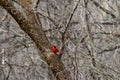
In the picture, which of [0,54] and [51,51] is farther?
[0,54]

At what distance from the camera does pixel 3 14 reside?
284 centimetres

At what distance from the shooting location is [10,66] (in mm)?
2842

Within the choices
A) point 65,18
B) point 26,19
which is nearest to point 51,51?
point 26,19

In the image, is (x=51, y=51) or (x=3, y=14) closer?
(x=51, y=51)

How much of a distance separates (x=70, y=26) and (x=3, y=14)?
617mm

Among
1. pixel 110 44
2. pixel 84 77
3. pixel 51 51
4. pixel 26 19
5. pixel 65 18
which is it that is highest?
pixel 26 19

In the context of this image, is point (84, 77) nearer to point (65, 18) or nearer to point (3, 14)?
point (65, 18)

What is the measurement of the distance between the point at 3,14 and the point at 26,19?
1.77 meters

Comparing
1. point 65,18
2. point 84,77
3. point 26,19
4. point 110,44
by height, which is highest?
point 26,19

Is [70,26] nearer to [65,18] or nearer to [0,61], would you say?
[65,18]

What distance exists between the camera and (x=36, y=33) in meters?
1.13

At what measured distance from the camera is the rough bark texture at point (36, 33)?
112 centimetres

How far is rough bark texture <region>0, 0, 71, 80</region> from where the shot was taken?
44.2 inches

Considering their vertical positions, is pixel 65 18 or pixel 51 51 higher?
pixel 51 51
